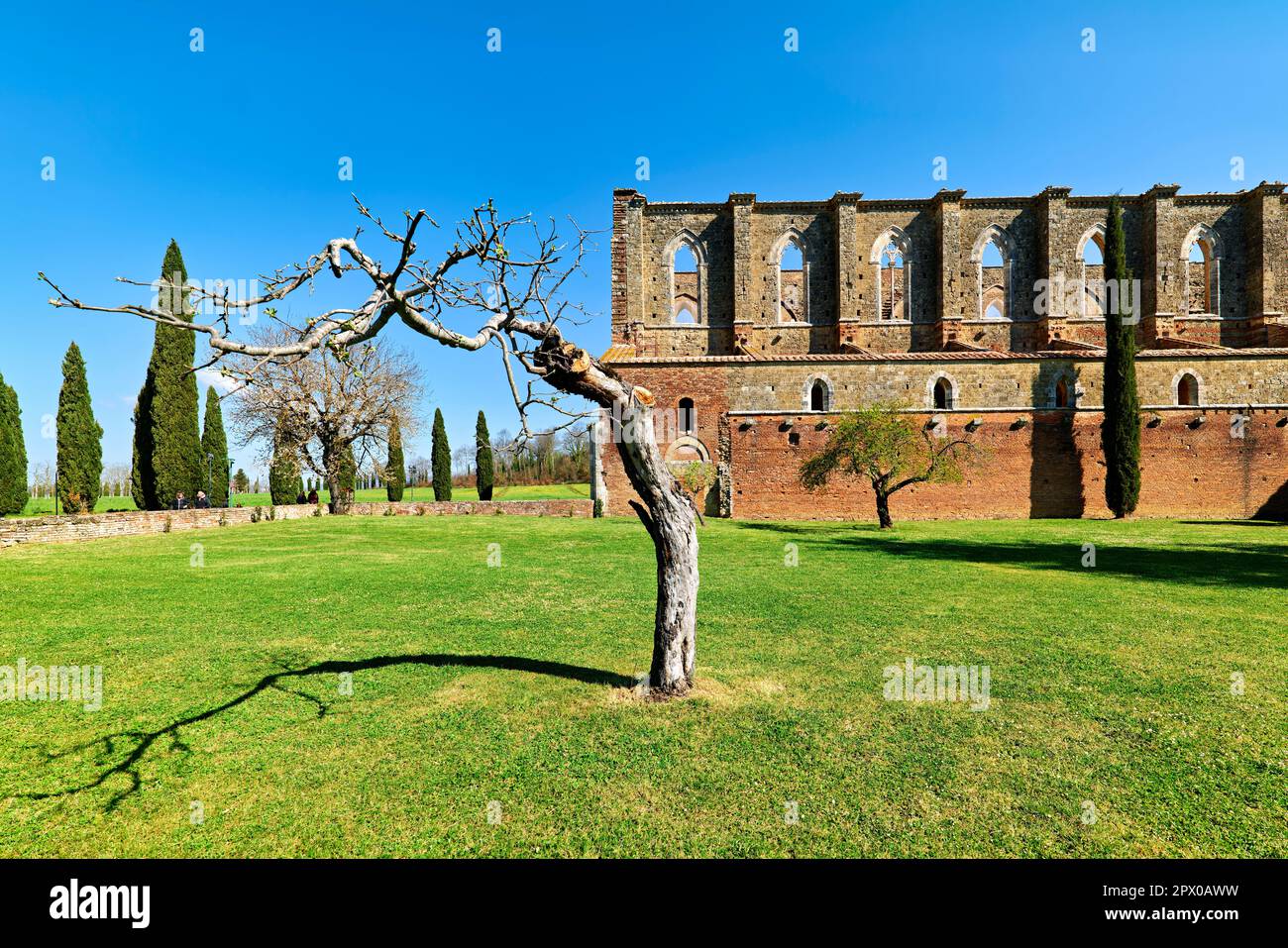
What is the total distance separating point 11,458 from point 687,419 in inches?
1339

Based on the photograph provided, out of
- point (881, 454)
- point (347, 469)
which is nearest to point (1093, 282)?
point (881, 454)

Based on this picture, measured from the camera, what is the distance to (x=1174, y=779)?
390 centimetres

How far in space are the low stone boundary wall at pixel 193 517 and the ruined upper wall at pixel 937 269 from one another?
1107 centimetres

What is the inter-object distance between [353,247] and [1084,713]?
22.8 feet

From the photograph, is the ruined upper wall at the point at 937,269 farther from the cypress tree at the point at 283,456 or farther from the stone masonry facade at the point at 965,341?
the cypress tree at the point at 283,456

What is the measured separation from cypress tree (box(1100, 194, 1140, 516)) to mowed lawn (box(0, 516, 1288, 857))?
1665 cm

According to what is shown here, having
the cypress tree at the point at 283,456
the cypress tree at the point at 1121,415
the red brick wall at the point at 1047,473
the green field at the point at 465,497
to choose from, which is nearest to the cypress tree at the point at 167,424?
the cypress tree at the point at 283,456

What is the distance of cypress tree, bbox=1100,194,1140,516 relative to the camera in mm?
24469

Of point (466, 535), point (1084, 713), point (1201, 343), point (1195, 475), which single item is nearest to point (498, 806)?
point (1084, 713)

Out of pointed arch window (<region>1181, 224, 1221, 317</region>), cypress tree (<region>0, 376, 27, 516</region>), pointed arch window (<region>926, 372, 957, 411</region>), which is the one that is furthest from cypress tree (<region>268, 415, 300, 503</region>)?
pointed arch window (<region>1181, 224, 1221, 317</region>)

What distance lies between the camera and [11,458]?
2869 cm

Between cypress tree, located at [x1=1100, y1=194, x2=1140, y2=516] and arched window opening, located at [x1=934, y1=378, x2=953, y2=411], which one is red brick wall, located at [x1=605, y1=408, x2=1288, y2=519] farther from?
arched window opening, located at [x1=934, y1=378, x2=953, y2=411]

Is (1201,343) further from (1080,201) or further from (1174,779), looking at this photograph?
(1174,779)

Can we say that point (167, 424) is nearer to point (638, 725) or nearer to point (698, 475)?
point (698, 475)
